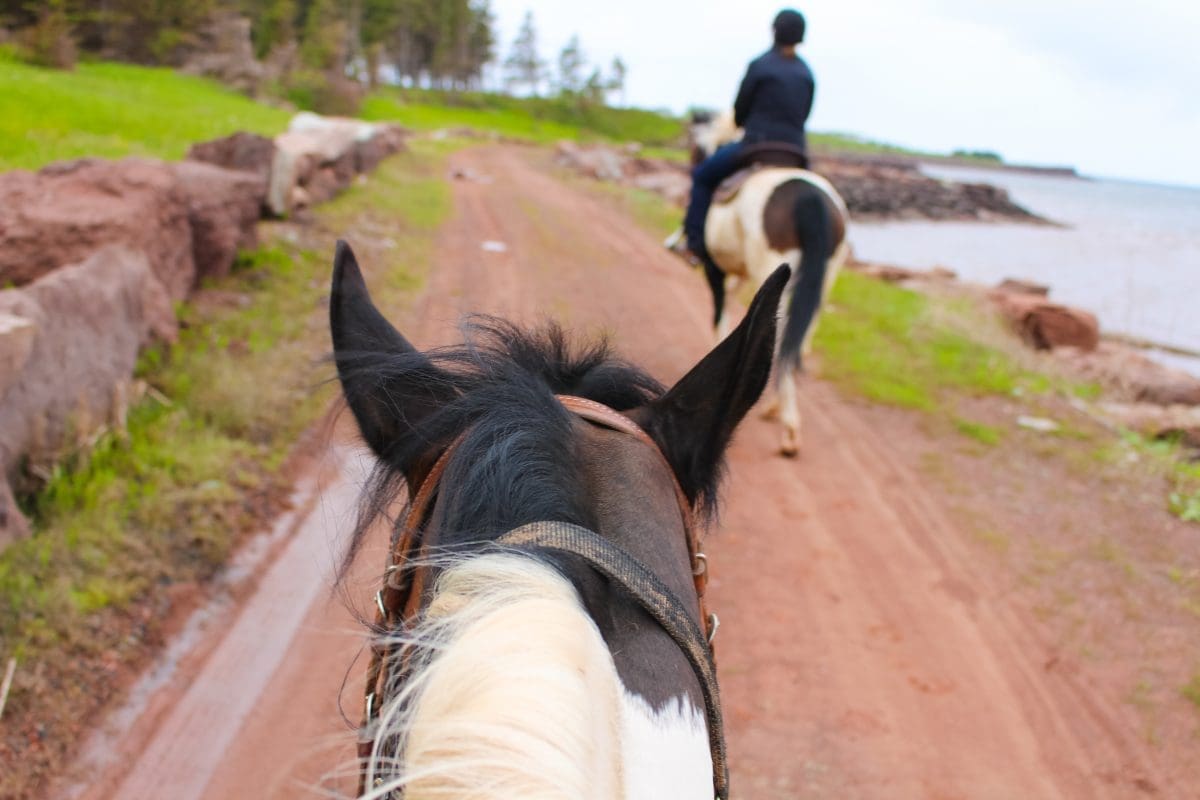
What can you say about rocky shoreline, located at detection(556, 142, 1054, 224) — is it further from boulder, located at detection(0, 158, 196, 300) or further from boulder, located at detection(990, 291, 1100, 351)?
boulder, located at detection(0, 158, 196, 300)

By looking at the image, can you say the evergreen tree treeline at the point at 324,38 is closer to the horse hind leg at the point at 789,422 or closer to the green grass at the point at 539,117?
the green grass at the point at 539,117

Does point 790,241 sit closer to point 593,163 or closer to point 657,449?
point 657,449

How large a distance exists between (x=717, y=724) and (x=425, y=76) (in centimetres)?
7496

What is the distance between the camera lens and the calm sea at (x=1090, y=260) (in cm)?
1638

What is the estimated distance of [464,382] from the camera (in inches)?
65.4

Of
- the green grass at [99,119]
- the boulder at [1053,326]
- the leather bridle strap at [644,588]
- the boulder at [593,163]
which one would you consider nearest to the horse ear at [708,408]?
the leather bridle strap at [644,588]

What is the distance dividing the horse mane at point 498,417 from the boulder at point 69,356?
10.3 feet

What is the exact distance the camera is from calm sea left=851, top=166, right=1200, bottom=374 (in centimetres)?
1638

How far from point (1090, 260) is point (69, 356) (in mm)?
27068

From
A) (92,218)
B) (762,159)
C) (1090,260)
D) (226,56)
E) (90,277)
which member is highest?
(226,56)

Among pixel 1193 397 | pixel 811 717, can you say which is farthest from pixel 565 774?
pixel 1193 397

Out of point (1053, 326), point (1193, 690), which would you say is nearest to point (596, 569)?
point (1193, 690)

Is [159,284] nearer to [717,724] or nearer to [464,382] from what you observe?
[464,382]

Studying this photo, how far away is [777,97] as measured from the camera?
257 inches
